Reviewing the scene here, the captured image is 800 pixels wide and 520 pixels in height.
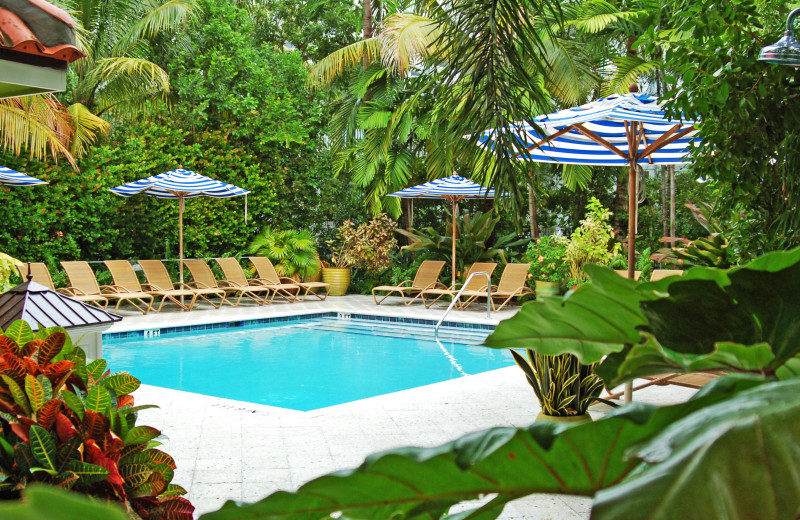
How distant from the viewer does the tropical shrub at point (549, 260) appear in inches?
478

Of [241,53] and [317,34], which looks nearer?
[241,53]

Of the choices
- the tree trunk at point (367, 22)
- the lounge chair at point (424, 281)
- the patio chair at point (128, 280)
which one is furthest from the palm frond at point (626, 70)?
the patio chair at point (128, 280)

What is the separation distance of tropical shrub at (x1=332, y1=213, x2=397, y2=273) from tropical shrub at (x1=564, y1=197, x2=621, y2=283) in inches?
171

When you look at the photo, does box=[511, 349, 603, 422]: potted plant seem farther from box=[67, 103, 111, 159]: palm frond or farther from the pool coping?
box=[67, 103, 111, 159]: palm frond

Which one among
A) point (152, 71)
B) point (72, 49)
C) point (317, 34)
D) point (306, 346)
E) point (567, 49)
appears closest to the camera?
point (72, 49)

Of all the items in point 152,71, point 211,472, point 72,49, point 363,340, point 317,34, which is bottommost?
point 363,340

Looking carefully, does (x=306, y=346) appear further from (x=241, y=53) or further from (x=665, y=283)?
(x=665, y=283)

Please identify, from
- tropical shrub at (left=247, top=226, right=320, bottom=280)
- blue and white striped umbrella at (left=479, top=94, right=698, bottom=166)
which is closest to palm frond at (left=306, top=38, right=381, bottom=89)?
tropical shrub at (left=247, top=226, right=320, bottom=280)

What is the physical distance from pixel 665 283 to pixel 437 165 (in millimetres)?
14329

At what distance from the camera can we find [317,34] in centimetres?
1991

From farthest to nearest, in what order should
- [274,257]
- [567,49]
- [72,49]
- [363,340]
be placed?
[274,257]
[567,49]
[363,340]
[72,49]

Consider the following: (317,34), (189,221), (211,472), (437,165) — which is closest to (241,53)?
(189,221)

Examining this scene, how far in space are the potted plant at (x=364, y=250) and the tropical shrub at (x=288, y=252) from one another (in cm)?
50

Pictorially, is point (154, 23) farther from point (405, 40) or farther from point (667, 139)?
point (667, 139)
